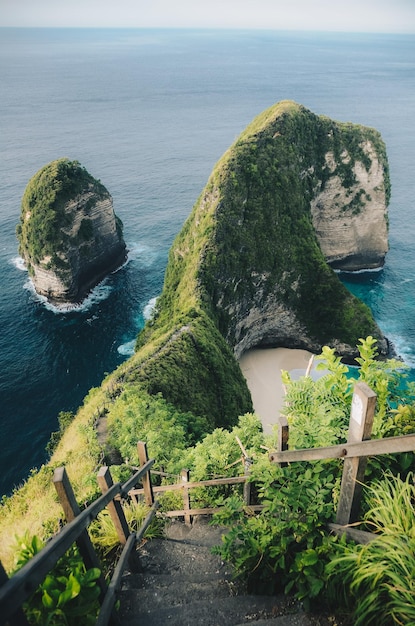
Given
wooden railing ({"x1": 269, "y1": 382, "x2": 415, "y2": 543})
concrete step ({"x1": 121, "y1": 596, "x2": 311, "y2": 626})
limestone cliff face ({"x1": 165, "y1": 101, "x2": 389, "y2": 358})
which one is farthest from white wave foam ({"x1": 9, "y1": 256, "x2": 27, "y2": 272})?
wooden railing ({"x1": 269, "y1": 382, "x2": 415, "y2": 543})

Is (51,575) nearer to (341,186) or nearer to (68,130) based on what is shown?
(341,186)

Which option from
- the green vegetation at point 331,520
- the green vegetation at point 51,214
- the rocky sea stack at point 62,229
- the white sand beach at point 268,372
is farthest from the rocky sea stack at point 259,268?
the green vegetation at point 331,520

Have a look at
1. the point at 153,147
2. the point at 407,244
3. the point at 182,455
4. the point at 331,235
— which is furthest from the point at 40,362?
the point at 153,147

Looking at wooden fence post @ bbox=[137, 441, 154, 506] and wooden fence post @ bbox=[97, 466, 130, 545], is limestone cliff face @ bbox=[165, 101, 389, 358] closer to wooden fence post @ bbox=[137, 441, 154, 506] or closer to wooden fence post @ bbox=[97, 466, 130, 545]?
wooden fence post @ bbox=[137, 441, 154, 506]

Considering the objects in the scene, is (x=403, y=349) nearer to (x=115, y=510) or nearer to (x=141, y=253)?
(x=141, y=253)

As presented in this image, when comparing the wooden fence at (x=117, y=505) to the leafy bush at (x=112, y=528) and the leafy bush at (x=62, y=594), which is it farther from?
the leafy bush at (x=112, y=528)
